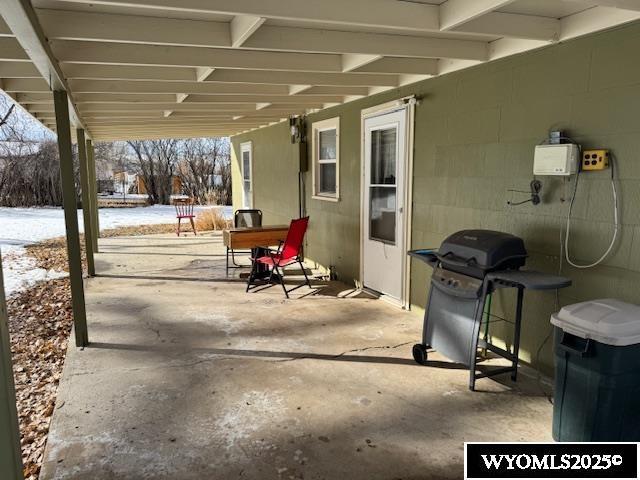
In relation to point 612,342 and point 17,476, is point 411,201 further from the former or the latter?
point 17,476

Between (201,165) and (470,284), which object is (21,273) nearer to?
(470,284)

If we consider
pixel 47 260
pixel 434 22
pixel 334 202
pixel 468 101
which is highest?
pixel 434 22

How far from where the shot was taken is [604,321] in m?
2.21

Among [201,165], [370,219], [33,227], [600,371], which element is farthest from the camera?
[201,165]

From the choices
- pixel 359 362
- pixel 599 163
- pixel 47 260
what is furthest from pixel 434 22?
pixel 47 260

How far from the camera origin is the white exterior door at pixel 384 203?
15.5 feet

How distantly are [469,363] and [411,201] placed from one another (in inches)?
76.1

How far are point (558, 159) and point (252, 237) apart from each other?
4.08 meters

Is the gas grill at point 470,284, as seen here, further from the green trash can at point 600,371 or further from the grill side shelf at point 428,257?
the green trash can at point 600,371

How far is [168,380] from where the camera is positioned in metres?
3.23

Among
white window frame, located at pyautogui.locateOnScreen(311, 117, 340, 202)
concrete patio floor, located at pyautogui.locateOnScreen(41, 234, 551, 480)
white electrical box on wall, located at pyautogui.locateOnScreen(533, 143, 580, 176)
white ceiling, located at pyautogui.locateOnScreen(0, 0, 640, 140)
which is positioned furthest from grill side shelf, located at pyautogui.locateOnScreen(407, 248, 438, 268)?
white window frame, located at pyautogui.locateOnScreen(311, 117, 340, 202)

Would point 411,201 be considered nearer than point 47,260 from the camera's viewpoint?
Yes

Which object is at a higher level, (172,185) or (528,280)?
(172,185)

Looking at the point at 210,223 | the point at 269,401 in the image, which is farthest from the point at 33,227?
the point at 269,401
